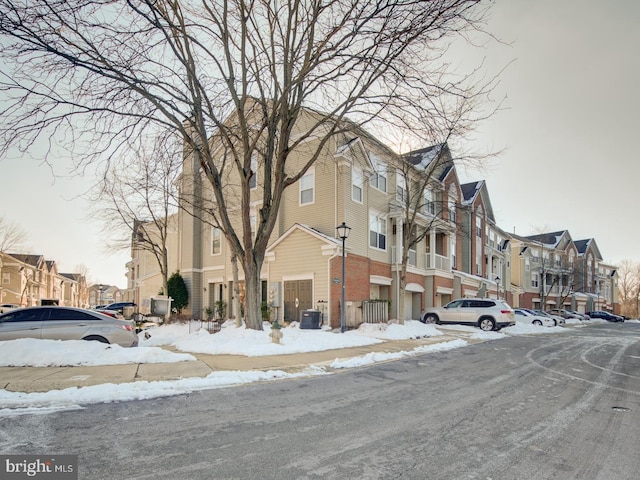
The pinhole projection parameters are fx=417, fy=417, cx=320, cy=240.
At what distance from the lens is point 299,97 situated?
1380cm

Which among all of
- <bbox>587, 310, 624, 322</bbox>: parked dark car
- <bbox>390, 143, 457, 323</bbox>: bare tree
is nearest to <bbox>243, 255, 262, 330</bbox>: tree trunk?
<bbox>390, 143, 457, 323</bbox>: bare tree

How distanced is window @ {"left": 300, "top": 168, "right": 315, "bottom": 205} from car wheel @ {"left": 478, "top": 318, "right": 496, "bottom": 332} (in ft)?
38.6

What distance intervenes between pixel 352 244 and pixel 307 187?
13.3 feet

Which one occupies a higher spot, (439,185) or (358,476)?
(439,185)

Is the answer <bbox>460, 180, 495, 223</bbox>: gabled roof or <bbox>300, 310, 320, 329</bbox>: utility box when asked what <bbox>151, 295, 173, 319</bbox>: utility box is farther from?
<bbox>460, 180, 495, 223</bbox>: gabled roof

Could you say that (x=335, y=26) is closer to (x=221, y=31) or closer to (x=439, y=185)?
(x=221, y=31)

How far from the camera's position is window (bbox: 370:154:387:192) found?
2353cm

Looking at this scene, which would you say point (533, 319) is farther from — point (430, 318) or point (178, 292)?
point (178, 292)

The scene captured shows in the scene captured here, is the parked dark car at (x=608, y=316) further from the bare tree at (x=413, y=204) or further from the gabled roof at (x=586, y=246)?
the bare tree at (x=413, y=204)

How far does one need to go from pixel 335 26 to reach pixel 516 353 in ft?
39.5

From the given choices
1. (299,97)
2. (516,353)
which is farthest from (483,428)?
(299,97)
